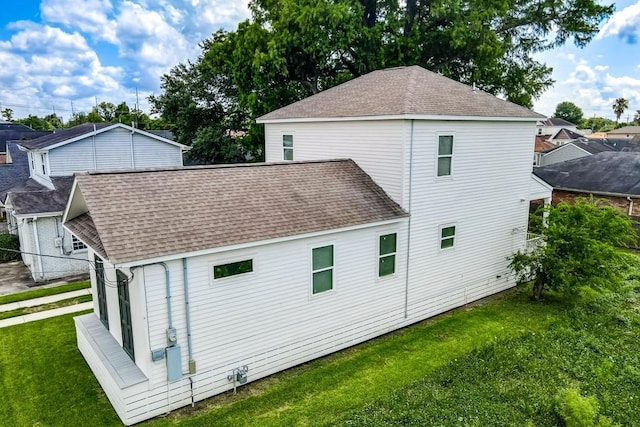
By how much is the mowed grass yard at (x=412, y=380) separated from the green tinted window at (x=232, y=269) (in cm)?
256

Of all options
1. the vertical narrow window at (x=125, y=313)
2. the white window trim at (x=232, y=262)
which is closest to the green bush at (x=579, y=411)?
the white window trim at (x=232, y=262)

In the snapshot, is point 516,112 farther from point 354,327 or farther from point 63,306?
point 63,306

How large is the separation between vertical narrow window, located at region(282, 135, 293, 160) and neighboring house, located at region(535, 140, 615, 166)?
33.5 metres

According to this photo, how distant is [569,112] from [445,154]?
129253 mm

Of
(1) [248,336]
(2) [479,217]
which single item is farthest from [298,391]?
(2) [479,217]

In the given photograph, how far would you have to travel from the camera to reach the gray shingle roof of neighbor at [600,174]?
23500 mm

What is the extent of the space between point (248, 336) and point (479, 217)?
8420 millimetres

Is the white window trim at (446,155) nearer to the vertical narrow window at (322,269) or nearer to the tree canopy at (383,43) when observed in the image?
the vertical narrow window at (322,269)

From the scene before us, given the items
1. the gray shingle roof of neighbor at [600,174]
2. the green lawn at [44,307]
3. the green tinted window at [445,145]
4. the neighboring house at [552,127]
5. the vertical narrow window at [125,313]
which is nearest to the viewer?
the vertical narrow window at [125,313]

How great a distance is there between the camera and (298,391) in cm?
924

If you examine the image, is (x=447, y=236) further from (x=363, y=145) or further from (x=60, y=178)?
(x=60, y=178)

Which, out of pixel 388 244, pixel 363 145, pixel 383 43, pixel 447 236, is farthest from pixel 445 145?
pixel 383 43

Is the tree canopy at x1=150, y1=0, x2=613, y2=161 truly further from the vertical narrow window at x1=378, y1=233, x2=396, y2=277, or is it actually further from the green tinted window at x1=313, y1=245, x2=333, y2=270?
the green tinted window at x1=313, y1=245, x2=333, y2=270

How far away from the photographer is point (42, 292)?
1529cm
